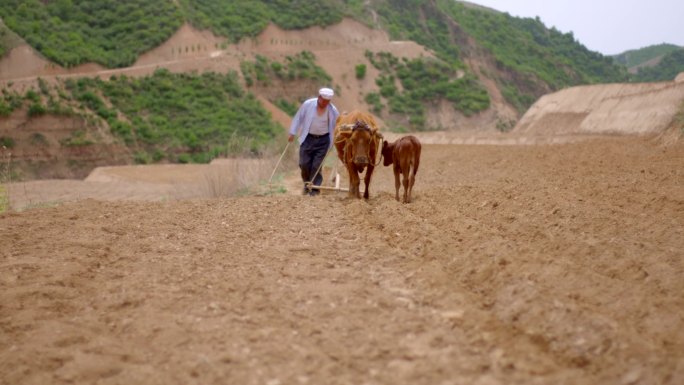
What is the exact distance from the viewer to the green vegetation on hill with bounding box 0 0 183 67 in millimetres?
48312

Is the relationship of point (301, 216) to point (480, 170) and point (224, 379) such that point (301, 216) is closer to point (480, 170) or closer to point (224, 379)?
point (224, 379)

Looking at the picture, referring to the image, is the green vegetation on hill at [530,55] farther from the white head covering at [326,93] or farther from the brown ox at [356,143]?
the brown ox at [356,143]

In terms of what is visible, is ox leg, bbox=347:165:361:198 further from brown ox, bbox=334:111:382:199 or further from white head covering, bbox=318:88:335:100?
white head covering, bbox=318:88:335:100

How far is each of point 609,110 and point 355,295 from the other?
28804 millimetres

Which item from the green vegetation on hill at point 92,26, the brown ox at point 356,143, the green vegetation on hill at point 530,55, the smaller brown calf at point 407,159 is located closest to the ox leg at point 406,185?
the smaller brown calf at point 407,159

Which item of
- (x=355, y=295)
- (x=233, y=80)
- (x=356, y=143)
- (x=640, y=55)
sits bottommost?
(x=355, y=295)

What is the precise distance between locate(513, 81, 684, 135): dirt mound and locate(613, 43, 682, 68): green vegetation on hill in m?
111

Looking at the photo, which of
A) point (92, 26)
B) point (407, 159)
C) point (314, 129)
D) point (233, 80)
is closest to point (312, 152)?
point (314, 129)

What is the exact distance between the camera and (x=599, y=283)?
18.3 feet

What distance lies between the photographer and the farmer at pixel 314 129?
42.1 feet

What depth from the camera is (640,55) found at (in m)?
150

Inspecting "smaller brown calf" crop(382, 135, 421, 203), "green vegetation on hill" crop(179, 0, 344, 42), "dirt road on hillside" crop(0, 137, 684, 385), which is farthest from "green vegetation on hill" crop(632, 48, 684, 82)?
"dirt road on hillside" crop(0, 137, 684, 385)

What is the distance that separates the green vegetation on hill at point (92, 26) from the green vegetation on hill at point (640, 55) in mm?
108596

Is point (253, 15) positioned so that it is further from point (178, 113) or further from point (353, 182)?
point (353, 182)
